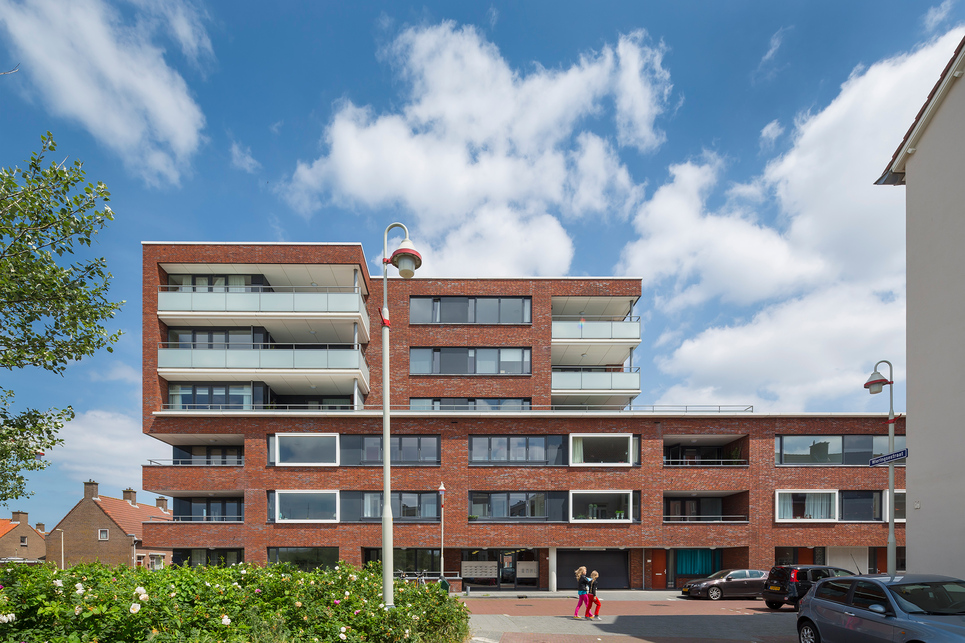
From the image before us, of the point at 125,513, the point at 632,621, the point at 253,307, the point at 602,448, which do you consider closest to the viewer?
the point at 632,621

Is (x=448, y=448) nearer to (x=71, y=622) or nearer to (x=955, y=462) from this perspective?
(x=955, y=462)

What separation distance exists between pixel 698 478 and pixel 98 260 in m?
24.1

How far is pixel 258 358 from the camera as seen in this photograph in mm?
26453

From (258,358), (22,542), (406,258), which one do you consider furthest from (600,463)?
(22,542)

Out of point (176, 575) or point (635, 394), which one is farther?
point (635, 394)

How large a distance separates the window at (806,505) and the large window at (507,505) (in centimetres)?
1062

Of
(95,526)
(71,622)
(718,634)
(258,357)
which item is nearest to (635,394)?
(718,634)

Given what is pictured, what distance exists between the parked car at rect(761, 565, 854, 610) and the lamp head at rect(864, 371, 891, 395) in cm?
600

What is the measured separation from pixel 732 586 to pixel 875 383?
32.5 ft

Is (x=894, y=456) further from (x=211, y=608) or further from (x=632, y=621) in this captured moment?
(x=211, y=608)

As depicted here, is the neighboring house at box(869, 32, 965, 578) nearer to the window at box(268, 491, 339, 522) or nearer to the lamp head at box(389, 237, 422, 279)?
the lamp head at box(389, 237, 422, 279)

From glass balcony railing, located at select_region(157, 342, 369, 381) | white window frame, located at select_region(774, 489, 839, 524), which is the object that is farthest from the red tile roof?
white window frame, located at select_region(774, 489, 839, 524)

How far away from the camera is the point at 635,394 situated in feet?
95.6

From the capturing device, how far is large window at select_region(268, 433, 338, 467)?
25.3m
